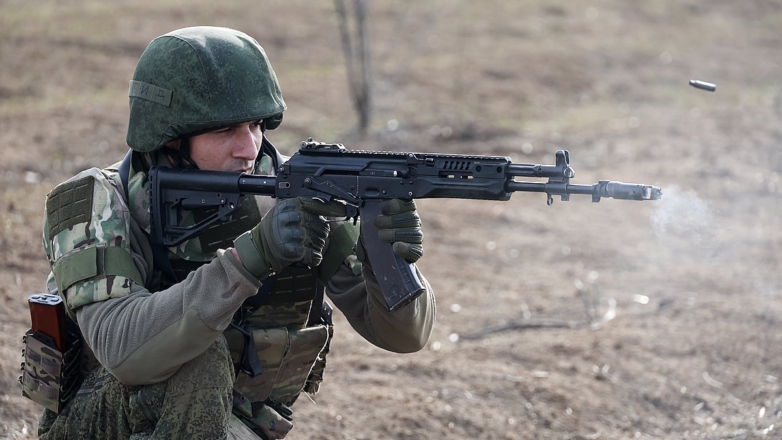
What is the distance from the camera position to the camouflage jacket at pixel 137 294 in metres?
3.22

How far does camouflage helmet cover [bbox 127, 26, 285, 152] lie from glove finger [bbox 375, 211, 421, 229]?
615 mm

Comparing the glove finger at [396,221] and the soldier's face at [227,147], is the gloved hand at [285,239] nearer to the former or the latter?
the glove finger at [396,221]

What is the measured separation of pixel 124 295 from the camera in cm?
330

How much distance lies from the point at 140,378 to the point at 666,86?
13.3 metres

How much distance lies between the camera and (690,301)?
23.5 ft

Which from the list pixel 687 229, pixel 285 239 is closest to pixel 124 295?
pixel 285 239

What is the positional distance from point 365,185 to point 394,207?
0.15 m

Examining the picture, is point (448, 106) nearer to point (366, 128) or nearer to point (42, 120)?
point (366, 128)

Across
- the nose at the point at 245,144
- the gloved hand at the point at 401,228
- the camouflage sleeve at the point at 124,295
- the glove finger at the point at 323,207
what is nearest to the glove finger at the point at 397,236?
the gloved hand at the point at 401,228

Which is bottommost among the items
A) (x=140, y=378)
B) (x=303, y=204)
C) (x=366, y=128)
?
(x=366, y=128)

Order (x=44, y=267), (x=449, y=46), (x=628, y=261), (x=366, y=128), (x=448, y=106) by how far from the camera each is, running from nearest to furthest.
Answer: (x=44, y=267) → (x=628, y=261) → (x=366, y=128) → (x=448, y=106) → (x=449, y=46)

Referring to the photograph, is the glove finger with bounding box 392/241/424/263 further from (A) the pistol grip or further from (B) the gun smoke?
(B) the gun smoke

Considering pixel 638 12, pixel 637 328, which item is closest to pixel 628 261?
pixel 637 328

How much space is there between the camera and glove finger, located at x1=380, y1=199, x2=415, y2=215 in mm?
3449
